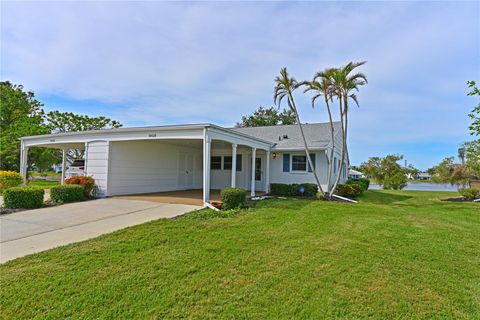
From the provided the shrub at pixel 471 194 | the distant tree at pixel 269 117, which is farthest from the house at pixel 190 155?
the distant tree at pixel 269 117

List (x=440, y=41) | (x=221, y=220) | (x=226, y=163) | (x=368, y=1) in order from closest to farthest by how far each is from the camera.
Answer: (x=221, y=220) < (x=368, y=1) < (x=440, y=41) < (x=226, y=163)

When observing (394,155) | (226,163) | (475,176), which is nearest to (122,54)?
(226,163)

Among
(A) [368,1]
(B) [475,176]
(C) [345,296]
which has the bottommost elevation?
(C) [345,296]

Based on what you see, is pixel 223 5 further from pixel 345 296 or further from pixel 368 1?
pixel 345 296

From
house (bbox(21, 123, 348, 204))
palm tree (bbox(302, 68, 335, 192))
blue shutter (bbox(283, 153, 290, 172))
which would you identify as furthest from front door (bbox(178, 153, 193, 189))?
palm tree (bbox(302, 68, 335, 192))

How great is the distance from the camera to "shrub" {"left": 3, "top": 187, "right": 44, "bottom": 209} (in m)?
8.15

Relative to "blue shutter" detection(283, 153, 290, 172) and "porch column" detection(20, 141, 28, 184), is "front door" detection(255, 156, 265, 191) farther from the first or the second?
"porch column" detection(20, 141, 28, 184)

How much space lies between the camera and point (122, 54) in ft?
36.2

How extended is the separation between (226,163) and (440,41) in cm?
1153

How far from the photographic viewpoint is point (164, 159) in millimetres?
14250

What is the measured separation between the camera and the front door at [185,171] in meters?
15.4

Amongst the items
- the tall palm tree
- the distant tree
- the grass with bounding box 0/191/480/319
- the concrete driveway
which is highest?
the distant tree

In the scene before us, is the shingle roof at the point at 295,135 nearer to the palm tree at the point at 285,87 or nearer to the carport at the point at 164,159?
the carport at the point at 164,159

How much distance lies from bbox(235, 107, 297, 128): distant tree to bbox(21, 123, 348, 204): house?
16725 mm
